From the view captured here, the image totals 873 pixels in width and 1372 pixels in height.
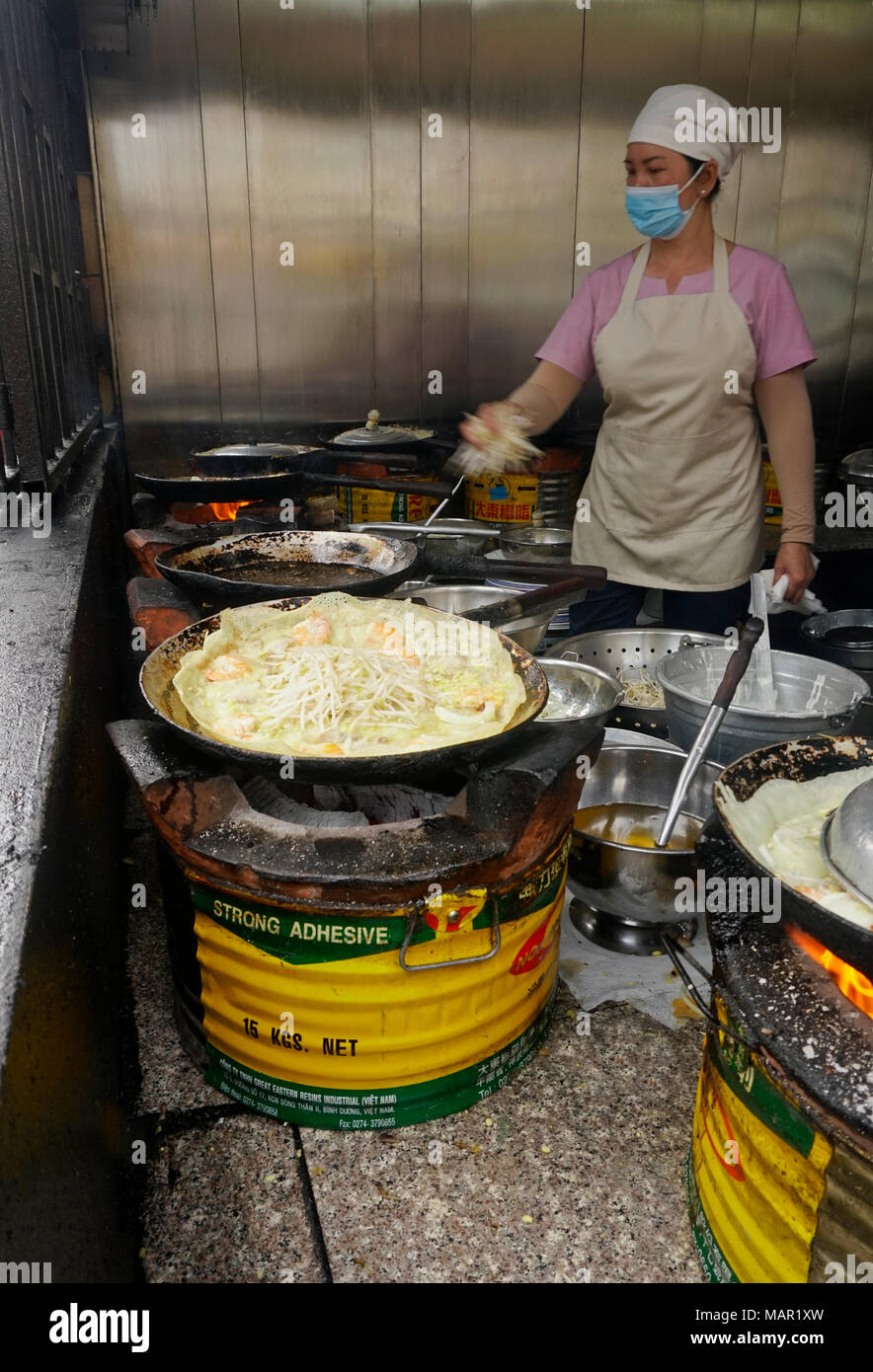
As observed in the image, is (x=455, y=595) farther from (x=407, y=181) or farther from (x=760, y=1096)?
(x=407, y=181)

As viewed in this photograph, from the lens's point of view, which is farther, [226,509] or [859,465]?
[859,465]

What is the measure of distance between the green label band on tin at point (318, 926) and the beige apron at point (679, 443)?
7.05ft

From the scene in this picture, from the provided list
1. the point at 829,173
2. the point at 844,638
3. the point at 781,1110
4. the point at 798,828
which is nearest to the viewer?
the point at 781,1110

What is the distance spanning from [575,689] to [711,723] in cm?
95

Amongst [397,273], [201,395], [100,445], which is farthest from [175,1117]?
[397,273]

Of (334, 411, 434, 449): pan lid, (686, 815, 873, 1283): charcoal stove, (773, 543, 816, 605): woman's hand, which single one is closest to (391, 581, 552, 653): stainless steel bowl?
(773, 543, 816, 605): woman's hand

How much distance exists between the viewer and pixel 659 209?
3.30 metres

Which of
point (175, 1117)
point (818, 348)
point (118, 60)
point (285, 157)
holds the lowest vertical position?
point (175, 1117)

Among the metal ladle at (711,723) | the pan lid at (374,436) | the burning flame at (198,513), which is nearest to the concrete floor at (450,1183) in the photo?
the metal ladle at (711,723)

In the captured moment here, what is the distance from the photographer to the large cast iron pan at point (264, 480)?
3863 mm

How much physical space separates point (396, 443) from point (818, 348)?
11.6 ft

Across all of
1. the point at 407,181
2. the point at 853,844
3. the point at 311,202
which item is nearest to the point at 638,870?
the point at 853,844

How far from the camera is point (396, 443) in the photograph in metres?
4.84
